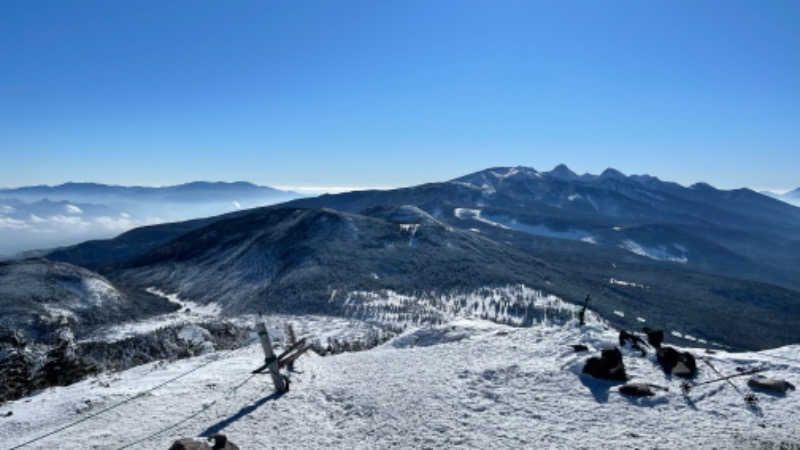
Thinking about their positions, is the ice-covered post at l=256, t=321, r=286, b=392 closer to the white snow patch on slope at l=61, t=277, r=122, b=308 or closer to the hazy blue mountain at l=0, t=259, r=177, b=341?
the hazy blue mountain at l=0, t=259, r=177, b=341

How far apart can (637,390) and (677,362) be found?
274cm

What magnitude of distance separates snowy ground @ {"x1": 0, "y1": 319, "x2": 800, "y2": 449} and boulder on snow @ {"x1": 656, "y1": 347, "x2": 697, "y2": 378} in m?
0.32

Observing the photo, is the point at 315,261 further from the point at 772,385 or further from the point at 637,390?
the point at 772,385

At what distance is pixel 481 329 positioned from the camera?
87.6 feet

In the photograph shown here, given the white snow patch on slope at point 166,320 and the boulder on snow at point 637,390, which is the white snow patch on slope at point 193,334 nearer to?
the white snow patch on slope at point 166,320

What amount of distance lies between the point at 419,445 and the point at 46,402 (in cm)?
1389

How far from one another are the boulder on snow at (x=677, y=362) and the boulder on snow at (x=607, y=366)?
1.51m

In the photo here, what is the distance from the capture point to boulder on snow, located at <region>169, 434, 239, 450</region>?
36.3ft

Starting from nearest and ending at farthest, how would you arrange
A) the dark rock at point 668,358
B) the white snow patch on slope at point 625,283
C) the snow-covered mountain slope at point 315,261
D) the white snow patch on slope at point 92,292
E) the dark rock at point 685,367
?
the dark rock at point 685,367
the dark rock at point 668,358
the white snow patch on slope at point 92,292
the snow-covered mountain slope at point 315,261
the white snow patch on slope at point 625,283

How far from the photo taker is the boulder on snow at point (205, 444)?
11.1 m

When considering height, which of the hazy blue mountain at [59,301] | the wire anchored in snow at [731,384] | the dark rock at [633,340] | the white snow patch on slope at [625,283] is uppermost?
the dark rock at [633,340]

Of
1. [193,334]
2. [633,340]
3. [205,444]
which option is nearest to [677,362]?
[633,340]

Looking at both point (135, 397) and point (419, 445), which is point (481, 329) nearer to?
point (419, 445)

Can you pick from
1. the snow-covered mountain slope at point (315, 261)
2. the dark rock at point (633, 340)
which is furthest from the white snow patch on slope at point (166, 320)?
the dark rock at point (633, 340)
